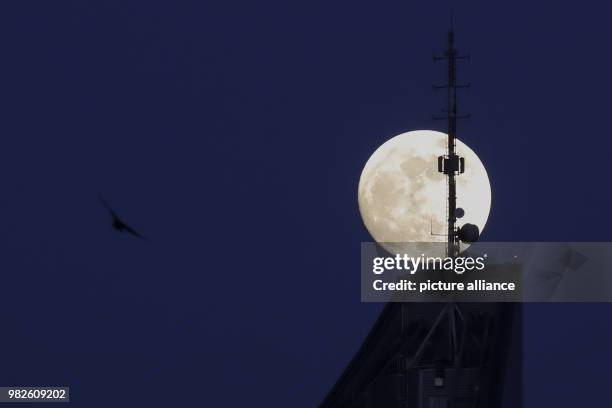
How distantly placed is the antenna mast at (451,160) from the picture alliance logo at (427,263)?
0.49 m

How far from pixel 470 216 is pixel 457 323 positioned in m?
5.43

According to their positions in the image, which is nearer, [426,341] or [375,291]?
[426,341]

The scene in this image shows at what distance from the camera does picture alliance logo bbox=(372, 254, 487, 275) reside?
224ft

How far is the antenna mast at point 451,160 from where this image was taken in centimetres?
6825

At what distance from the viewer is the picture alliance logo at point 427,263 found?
68.3 metres

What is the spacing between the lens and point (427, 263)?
229ft

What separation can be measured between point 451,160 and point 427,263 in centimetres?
538

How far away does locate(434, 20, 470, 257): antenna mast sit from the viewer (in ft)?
224

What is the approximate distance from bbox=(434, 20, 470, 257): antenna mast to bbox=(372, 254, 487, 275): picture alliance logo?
1.60ft

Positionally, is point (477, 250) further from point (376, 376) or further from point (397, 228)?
point (376, 376)

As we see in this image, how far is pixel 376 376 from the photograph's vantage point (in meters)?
75.8

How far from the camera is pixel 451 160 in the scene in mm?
68125

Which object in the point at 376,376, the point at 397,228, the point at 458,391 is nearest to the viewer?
the point at 458,391

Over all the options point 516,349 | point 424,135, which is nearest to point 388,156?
point 424,135
